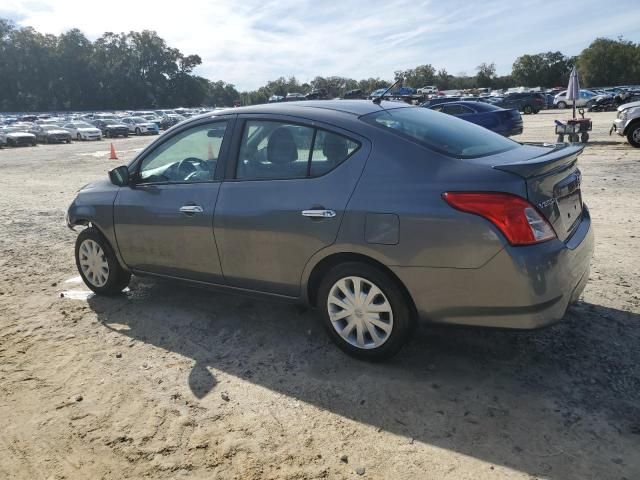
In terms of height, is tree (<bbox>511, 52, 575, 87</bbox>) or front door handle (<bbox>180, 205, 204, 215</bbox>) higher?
tree (<bbox>511, 52, 575, 87</bbox>)

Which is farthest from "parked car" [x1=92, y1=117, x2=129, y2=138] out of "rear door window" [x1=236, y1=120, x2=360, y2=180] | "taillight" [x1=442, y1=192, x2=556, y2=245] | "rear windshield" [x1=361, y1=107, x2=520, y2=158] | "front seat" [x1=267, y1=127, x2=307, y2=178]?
"taillight" [x1=442, y1=192, x2=556, y2=245]

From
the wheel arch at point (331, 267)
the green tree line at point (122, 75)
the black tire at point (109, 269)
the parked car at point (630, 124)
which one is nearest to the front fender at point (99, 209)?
the black tire at point (109, 269)

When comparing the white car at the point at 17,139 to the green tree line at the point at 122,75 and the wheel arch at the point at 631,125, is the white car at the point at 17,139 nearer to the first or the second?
the wheel arch at the point at 631,125

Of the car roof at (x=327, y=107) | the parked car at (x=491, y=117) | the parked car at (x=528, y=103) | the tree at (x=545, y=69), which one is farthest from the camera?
the tree at (x=545, y=69)

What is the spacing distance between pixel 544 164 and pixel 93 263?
4060mm

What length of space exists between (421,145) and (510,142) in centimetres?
105

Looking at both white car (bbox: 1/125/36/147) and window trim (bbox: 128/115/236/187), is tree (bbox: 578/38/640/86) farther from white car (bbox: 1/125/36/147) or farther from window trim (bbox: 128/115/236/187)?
window trim (bbox: 128/115/236/187)

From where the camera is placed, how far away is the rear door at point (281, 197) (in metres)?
3.45

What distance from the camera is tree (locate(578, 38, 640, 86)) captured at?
276 ft

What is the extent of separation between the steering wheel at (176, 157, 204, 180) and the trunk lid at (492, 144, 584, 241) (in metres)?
2.34

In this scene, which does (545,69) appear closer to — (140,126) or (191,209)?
(140,126)

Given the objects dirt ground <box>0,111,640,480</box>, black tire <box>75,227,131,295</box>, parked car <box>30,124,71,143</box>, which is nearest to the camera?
dirt ground <box>0,111,640,480</box>

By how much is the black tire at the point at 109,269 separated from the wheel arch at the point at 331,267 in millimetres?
2132

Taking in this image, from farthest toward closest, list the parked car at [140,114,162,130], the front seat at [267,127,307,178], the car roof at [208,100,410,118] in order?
the parked car at [140,114,162,130]
the car roof at [208,100,410,118]
the front seat at [267,127,307,178]
